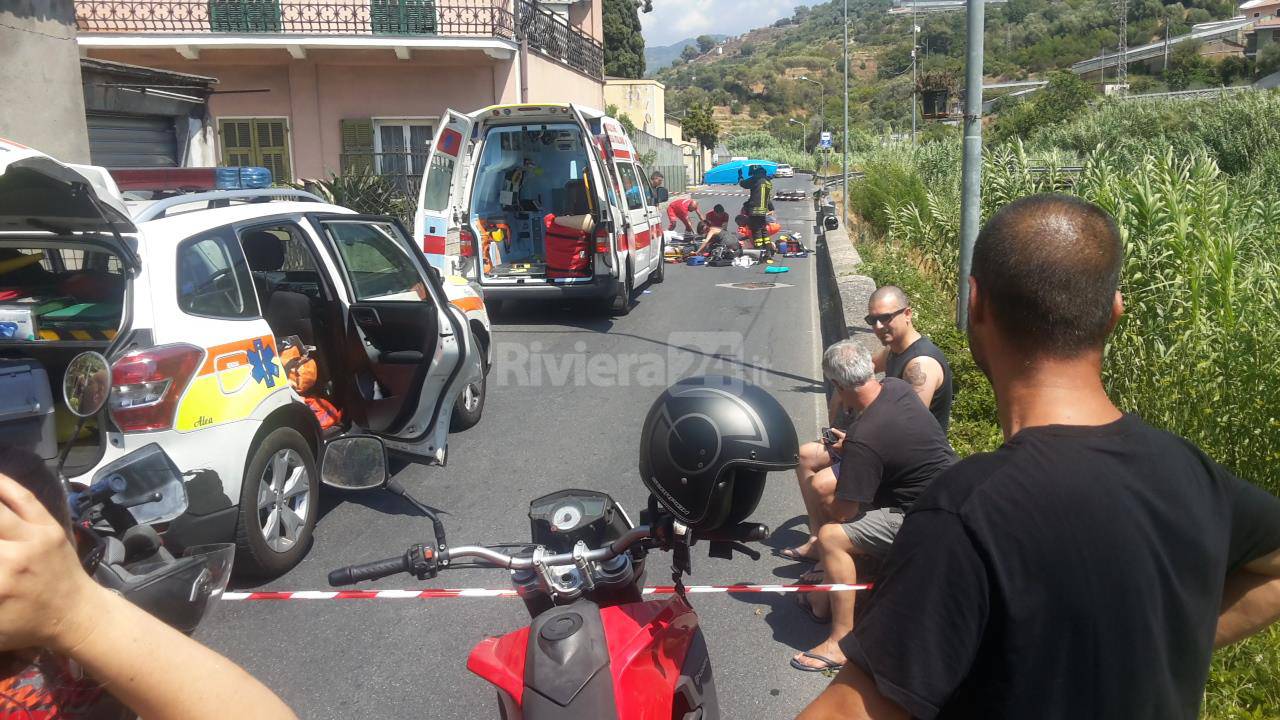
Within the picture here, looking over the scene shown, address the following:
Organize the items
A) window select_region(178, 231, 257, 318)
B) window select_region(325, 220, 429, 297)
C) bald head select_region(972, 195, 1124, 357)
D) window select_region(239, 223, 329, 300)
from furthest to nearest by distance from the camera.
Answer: window select_region(325, 220, 429, 297), window select_region(239, 223, 329, 300), window select_region(178, 231, 257, 318), bald head select_region(972, 195, 1124, 357)

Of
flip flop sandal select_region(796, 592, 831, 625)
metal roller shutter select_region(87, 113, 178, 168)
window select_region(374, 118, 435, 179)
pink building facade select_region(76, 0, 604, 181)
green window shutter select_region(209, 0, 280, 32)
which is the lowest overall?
flip flop sandal select_region(796, 592, 831, 625)

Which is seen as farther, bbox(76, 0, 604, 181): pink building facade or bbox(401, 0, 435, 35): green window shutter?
bbox(401, 0, 435, 35): green window shutter

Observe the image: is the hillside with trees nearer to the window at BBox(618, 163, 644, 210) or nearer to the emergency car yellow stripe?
the window at BBox(618, 163, 644, 210)

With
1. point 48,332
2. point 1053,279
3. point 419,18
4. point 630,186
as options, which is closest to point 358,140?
point 419,18

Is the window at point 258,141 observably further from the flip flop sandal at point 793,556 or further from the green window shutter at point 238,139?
the flip flop sandal at point 793,556

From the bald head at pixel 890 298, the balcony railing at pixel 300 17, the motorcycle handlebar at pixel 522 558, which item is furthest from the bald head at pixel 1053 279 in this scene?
the balcony railing at pixel 300 17

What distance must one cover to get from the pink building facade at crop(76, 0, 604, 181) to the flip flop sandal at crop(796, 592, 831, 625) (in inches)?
630

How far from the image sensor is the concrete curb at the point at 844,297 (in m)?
9.62

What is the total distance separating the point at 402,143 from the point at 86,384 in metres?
16.8

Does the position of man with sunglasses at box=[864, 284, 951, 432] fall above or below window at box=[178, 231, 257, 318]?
below

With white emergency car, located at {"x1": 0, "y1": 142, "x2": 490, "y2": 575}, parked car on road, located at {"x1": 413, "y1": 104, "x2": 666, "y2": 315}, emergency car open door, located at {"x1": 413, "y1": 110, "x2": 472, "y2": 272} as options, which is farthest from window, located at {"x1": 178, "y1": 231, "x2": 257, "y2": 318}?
parked car on road, located at {"x1": 413, "y1": 104, "x2": 666, "y2": 315}

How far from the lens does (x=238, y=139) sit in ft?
64.4

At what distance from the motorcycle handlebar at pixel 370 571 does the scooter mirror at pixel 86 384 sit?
6.06 ft

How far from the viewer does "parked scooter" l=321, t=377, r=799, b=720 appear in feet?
7.00
